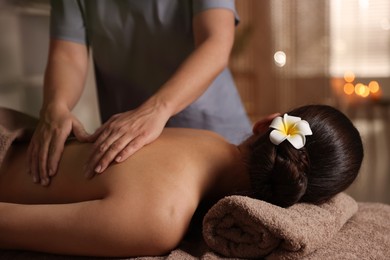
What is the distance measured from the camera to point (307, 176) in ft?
3.86

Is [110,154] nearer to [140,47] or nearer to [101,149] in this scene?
[101,149]

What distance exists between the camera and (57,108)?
1.47 meters

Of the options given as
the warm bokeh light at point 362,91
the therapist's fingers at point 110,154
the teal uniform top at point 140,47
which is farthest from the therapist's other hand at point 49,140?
the warm bokeh light at point 362,91

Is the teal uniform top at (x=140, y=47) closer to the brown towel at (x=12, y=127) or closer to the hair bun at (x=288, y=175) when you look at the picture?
the brown towel at (x=12, y=127)

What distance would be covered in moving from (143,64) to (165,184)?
2.34ft

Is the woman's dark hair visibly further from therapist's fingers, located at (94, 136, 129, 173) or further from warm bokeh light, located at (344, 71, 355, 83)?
warm bokeh light, located at (344, 71, 355, 83)

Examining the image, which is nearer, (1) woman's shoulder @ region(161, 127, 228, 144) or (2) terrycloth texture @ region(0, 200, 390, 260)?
(2) terrycloth texture @ region(0, 200, 390, 260)

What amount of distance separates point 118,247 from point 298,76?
323cm

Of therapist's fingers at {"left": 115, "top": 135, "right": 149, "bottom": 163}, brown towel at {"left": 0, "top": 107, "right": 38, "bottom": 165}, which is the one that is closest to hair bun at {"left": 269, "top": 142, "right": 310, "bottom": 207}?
therapist's fingers at {"left": 115, "top": 135, "right": 149, "bottom": 163}

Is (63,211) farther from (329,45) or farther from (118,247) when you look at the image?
(329,45)

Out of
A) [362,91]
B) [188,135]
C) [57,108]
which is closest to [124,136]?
[188,135]

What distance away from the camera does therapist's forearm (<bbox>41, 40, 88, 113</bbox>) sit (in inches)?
61.3

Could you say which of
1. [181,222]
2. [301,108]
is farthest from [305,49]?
[181,222]

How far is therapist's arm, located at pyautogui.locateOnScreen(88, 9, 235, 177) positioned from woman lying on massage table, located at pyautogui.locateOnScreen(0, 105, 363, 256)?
29mm
